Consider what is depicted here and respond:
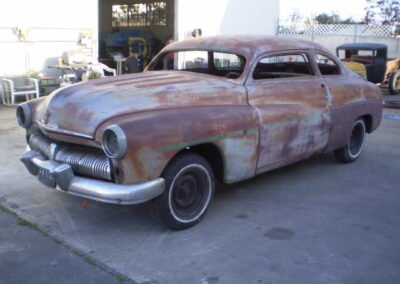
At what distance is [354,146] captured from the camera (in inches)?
262

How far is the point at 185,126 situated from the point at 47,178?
4.00 ft

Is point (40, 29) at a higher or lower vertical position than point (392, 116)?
higher

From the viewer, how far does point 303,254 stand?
150 inches

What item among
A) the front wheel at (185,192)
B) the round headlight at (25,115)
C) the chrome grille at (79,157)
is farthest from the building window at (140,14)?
the front wheel at (185,192)

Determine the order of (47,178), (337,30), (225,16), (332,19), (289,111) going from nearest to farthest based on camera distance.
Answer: (47,178) → (289,111) → (225,16) → (337,30) → (332,19)

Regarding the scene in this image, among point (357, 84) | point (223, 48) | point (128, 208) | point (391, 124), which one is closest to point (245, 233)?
point (128, 208)

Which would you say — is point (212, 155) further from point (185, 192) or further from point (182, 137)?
point (182, 137)

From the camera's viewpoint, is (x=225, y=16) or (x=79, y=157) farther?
(x=225, y=16)

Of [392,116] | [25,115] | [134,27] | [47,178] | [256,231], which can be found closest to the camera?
[47,178]

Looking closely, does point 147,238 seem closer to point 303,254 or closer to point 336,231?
point 303,254

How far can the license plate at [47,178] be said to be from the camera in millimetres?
4015

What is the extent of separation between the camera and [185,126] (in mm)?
3988

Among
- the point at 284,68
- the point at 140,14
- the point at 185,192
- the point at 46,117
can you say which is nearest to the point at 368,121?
the point at 284,68

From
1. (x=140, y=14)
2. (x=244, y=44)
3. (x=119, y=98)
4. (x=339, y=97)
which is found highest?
(x=140, y=14)
